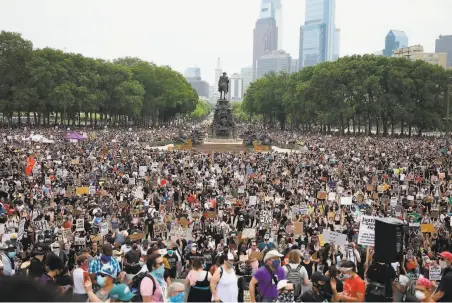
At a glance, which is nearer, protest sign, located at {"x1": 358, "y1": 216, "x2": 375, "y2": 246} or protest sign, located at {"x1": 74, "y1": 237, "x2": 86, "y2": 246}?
protest sign, located at {"x1": 358, "y1": 216, "x2": 375, "y2": 246}

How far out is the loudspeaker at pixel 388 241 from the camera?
885 cm

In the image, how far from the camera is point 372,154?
40.4 meters

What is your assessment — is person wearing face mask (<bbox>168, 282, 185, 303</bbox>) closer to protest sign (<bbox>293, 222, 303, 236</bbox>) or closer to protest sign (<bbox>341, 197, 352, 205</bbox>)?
protest sign (<bbox>293, 222, 303, 236</bbox>)

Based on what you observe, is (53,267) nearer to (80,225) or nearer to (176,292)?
(176,292)

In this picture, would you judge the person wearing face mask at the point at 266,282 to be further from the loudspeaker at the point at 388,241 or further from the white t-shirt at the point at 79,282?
the white t-shirt at the point at 79,282

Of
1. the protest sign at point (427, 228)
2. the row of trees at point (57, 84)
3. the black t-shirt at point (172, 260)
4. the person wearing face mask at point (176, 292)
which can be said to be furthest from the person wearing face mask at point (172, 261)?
the row of trees at point (57, 84)

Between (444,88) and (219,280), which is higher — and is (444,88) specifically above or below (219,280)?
above

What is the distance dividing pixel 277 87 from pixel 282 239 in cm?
9501

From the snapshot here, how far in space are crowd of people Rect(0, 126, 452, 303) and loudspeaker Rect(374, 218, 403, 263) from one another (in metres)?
0.16

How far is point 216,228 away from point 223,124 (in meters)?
49.7

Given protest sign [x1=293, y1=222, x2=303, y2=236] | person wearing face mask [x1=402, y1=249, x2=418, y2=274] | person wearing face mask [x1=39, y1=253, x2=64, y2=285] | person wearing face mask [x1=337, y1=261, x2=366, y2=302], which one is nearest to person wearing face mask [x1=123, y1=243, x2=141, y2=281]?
person wearing face mask [x1=39, y1=253, x2=64, y2=285]

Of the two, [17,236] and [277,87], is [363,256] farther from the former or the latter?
[277,87]

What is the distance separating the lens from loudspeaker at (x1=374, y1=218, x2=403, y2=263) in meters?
8.85

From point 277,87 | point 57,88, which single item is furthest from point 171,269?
point 277,87
